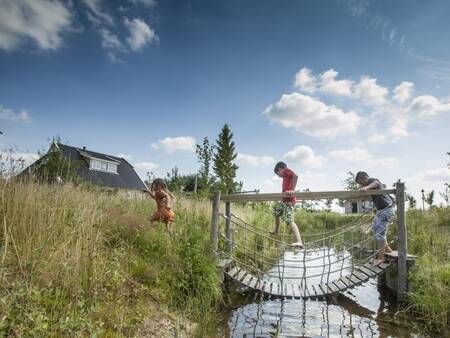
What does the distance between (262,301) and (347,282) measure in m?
1.43

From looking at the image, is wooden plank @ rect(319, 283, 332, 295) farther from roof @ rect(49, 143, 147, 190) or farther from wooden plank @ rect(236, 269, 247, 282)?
roof @ rect(49, 143, 147, 190)

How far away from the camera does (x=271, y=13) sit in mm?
7320

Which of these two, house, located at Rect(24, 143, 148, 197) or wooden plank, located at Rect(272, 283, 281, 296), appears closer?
wooden plank, located at Rect(272, 283, 281, 296)

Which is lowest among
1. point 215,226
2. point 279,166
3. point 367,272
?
point 367,272

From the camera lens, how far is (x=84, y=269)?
268 centimetres

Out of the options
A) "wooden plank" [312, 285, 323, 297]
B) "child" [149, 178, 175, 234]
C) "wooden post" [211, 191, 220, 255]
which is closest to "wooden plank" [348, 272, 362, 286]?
"wooden plank" [312, 285, 323, 297]

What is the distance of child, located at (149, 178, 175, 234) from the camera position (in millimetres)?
Result: 5027

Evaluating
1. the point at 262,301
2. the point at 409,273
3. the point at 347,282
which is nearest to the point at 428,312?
the point at 409,273

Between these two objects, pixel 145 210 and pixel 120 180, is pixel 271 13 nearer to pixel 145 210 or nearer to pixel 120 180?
pixel 145 210

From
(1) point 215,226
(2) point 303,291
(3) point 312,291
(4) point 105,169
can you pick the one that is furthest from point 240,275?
(4) point 105,169

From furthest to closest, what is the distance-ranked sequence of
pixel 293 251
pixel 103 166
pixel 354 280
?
pixel 103 166
pixel 293 251
pixel 354 280

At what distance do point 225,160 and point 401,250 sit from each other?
120ft

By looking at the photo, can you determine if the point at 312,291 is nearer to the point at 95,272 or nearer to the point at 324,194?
the point at 324,194

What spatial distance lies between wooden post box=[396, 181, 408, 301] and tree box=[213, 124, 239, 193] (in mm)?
34455
